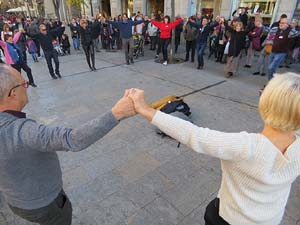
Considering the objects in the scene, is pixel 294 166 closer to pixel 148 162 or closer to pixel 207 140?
pixel 207 140

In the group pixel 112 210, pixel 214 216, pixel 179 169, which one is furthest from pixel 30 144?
pixel 179 169

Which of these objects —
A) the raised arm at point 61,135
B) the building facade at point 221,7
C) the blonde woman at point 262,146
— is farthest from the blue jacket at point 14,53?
the building facade at point 221,7

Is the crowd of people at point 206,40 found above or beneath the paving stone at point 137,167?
above

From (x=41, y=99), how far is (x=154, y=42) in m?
7.64

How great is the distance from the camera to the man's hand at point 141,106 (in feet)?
4.03

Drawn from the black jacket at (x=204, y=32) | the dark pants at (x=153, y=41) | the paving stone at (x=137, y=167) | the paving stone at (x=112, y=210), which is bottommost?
the paving stone at (x=137, y=167)

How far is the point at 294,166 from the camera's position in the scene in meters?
1.14

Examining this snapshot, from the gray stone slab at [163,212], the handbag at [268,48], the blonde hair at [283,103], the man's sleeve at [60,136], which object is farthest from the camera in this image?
the handbag at [268,48]

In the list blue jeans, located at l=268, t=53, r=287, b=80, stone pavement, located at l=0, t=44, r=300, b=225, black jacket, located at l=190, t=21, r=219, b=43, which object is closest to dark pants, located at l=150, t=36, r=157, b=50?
black jacket, located at l=190, t=21, r=219, b=43

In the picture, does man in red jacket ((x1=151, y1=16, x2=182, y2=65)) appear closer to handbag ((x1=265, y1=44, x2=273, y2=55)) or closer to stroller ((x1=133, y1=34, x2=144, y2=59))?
stroller ((x1=133, y1=34, x2=144, y2=59))

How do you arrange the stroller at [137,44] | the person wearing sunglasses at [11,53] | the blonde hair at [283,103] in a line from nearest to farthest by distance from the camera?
the blonde hair at [283,103] → the person wearing sunglasses at [11,53] → the stroller at [137,44]

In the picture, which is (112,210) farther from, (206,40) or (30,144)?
(206,40)

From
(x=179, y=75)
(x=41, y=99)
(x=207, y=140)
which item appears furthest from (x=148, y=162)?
(x=179, y=75)

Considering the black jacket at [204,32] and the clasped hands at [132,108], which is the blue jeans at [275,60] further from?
the clasped hands at [132,108]
